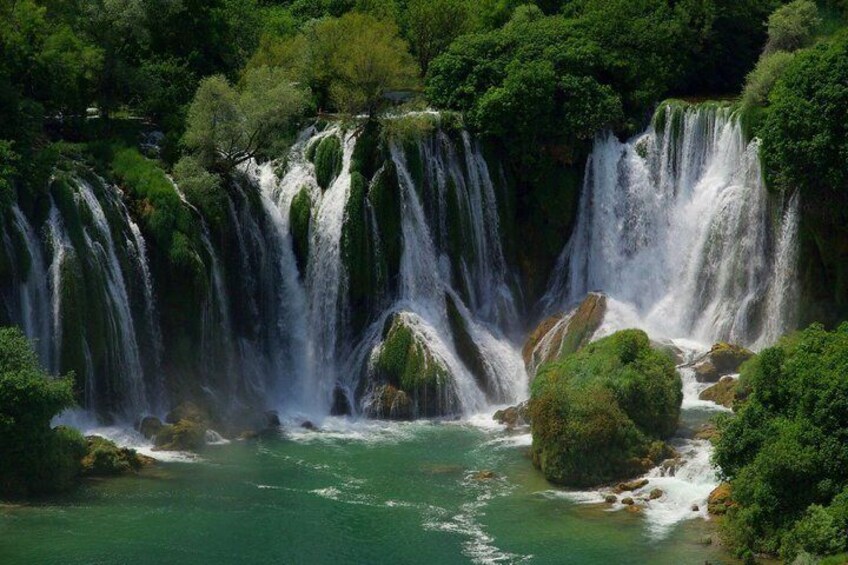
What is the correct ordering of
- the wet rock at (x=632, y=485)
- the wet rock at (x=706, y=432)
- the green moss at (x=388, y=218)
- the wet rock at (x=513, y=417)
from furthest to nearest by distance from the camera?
1. the green moss at (x=388, y=218)
2. the wet rock at (x=513, y=417)
3. the wet rock at (x=706, y=432)
4. the wet rock at (x=632, y=485)

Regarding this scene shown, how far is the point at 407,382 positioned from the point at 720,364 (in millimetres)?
11215

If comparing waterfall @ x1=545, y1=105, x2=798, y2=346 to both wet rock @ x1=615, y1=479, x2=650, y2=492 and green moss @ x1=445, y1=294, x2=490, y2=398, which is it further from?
wet rock @ x1=615, y1=479, x2=650, y2=492

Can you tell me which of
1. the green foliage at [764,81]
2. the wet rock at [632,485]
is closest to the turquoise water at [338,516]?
the wet rock at [632,485]

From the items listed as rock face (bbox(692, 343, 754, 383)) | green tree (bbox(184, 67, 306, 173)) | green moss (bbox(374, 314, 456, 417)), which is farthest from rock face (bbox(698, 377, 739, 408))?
green tree (bbox(184, 67, 306, 173))

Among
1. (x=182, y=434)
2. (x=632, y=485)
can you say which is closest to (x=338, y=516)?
(x=182, y=434)

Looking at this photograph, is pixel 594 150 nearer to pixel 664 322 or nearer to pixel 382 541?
pixel 664 322

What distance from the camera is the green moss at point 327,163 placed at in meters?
54.7

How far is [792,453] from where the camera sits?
118ft

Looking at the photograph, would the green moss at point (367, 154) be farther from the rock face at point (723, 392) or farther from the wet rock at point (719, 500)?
the wet rock at point (719, 500)

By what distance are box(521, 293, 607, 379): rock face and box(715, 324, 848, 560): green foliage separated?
14512mm

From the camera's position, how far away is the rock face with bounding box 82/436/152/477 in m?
42.5

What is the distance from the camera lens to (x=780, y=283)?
53.0 metres

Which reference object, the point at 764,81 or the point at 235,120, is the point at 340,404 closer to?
the point at 235,120

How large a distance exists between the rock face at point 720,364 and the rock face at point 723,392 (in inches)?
24.5
